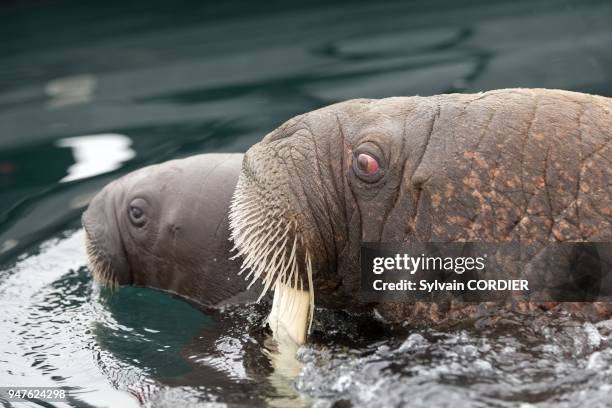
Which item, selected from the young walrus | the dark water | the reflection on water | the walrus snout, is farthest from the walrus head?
the reflection on water

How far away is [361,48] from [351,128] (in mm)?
8767

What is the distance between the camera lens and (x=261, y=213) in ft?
21.9

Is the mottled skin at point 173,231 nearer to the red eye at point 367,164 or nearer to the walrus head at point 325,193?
the walrus head at point 325,193

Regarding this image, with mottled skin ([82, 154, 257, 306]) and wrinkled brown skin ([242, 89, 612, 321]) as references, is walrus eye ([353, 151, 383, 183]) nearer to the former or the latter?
wrinkled brown skin ([242, 89, 612, 321])

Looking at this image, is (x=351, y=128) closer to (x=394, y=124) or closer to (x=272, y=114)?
(x=394, y=124)

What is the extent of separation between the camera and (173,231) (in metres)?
8.38

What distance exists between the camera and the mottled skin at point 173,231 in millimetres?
8172

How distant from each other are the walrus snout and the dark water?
17 cm

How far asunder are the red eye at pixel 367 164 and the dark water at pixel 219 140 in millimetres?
1021

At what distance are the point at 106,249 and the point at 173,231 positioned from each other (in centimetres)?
75

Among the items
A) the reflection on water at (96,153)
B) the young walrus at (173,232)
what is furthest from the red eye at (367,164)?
the reflection on water at (96,153)

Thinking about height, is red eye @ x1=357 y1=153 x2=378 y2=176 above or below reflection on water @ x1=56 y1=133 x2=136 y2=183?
below

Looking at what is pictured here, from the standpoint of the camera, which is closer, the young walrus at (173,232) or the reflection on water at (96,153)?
the young walrus at (173,232)

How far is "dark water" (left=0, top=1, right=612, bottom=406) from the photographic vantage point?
6.04m
